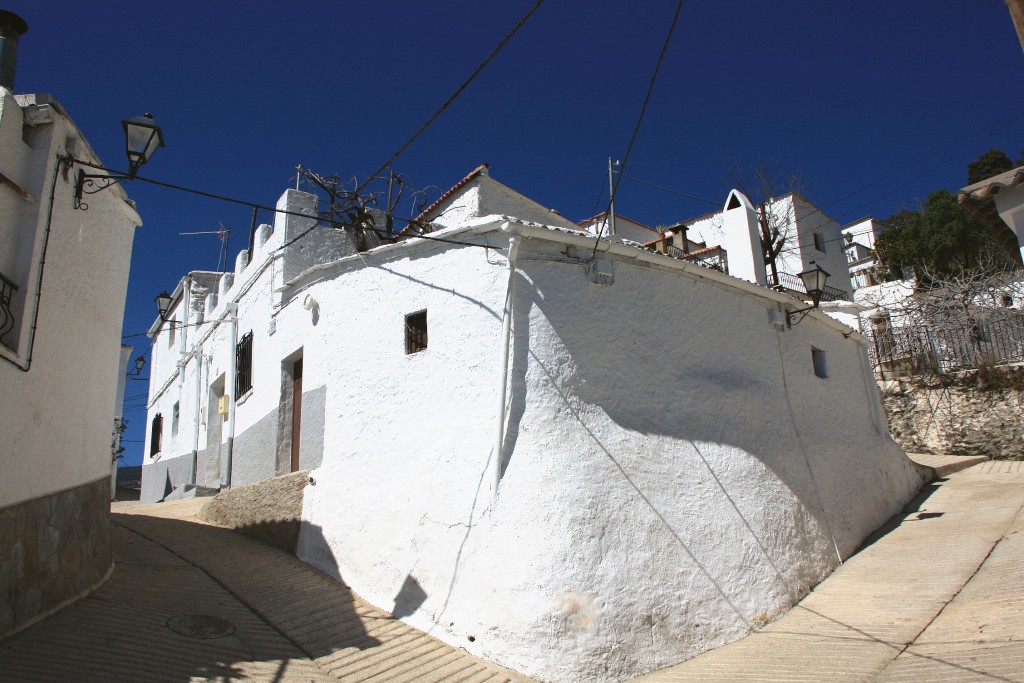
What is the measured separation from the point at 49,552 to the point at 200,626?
159 centimetres

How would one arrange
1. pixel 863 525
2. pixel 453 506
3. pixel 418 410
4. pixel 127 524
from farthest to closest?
pixel 127 524 < pixel 863 525 < pixel 418 410 < pixel 453 506

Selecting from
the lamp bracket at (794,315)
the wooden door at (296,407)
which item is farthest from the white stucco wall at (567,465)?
the wooden door at (296,407)

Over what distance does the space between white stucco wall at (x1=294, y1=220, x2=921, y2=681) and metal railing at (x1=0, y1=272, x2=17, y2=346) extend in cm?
403

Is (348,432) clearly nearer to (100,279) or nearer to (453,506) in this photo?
(453,506)

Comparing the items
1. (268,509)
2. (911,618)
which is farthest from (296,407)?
(911,618)

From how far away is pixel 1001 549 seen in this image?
890cm

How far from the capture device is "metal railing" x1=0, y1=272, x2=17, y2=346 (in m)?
6.48

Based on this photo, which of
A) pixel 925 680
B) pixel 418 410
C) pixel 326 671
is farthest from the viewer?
pixel 418 410

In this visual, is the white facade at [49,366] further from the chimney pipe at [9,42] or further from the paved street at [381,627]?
the paved street at [381,627]

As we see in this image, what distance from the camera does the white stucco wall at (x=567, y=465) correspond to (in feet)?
24.9

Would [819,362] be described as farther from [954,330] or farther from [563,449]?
[563,449]

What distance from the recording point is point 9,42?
25.8 ft

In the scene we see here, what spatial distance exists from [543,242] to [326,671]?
531 cm

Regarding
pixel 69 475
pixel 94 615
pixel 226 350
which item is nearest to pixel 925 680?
pixel 94 615
